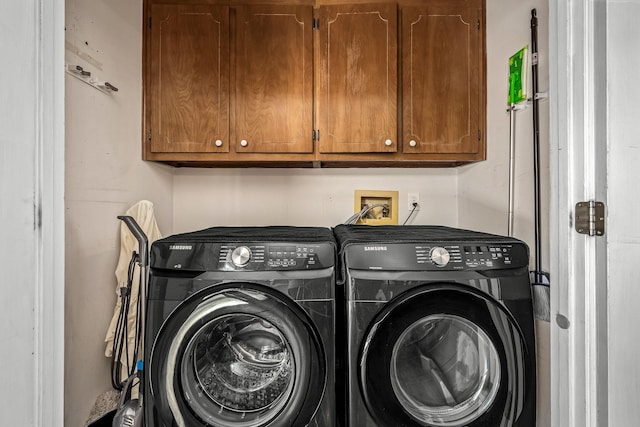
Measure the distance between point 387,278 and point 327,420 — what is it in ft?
1.57

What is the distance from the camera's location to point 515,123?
5.00 ft

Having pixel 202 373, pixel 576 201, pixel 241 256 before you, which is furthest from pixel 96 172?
pixel 576 201

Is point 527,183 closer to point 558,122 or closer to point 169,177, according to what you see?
point 558,122

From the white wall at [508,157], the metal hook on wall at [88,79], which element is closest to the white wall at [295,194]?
the white wall at [508,157]

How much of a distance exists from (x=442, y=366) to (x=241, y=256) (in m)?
0.77

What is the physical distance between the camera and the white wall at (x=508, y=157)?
1325 millimetres

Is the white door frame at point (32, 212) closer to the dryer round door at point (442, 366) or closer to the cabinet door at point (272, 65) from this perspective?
the dryer round door at point (442, 366)

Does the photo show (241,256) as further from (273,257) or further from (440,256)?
(440,256)

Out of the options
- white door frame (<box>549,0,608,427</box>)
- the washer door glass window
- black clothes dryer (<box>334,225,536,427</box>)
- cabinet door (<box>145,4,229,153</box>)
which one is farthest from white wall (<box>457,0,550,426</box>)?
cabinet door (<box>145,4,229,153</box>)

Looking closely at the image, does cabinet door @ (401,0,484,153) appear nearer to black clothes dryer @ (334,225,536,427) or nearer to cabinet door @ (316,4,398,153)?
cabinet door @ (316,4,398,153)

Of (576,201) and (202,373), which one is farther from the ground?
(576,201)

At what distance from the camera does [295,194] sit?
2.11 m
